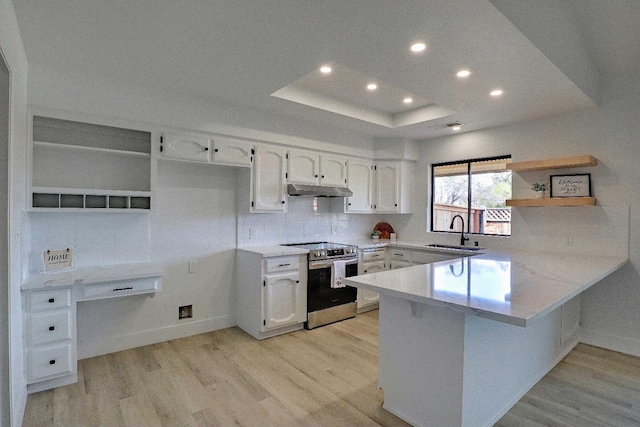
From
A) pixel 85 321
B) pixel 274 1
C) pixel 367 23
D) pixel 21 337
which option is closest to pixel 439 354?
pixel 367 23

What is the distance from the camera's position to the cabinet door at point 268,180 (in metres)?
3.63

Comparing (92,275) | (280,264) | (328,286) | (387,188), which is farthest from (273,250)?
(387,188)

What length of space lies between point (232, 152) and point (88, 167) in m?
1.29

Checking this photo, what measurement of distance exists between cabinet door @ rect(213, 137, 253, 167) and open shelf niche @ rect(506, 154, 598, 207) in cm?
296

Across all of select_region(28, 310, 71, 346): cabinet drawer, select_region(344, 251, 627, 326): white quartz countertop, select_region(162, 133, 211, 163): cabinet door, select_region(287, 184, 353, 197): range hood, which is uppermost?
select_region(162, 133, 211, 163): cabinet door

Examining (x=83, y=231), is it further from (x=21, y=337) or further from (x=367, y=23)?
(x=367, y=23)

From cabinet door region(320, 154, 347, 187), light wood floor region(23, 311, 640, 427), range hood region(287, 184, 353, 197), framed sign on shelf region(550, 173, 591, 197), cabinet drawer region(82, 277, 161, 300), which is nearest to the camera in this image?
light wood floor region(23, 311, 640, 427)

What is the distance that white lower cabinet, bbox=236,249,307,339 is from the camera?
338cm

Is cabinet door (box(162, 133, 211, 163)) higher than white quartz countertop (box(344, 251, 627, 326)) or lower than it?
higher

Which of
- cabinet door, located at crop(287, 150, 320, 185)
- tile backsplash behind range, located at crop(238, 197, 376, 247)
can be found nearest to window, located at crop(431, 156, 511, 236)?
tile backsplash behind range, located at crop(238, 197, 376, 247)

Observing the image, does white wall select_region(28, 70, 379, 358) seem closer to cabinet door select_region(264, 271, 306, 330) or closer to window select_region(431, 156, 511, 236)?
cabinet door select_region(264, 271, 306, 330)

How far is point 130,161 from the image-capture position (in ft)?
10.2

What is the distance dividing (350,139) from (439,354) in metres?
3.25

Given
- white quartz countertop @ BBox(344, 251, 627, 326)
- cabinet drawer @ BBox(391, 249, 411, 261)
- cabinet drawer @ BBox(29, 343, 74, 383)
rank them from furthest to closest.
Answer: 1. cabinet drawer @ BBox(391, 249, 411, 261)
2. cabinet drawer @ BBox(29, 343, 74, 383)
3. white quartz countertop @ BBox(344, 251, 627, 326)
